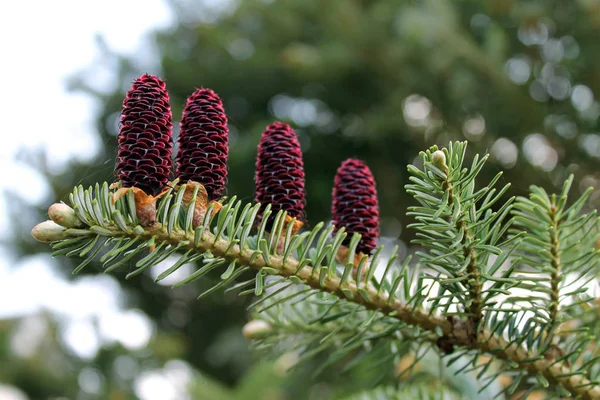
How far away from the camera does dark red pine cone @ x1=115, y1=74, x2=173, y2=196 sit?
0.28 meters

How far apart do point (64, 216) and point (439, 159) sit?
191mm

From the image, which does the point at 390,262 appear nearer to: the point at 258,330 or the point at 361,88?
the point at 258,330

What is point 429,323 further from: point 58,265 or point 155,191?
point 58,265

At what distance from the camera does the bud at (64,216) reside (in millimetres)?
268

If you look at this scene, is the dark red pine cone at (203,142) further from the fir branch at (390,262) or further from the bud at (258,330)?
the bud at (258,330)

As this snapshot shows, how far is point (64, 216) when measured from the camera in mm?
270

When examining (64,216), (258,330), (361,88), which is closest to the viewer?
(64,216)

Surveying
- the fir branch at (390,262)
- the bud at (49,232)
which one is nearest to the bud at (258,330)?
the fir branch at (390,262)

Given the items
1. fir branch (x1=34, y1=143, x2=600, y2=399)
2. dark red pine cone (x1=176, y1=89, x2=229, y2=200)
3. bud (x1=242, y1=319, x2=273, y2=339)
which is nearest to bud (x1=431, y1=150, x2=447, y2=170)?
fir branch (x1=34, y1=143, x2=600, y2=399)

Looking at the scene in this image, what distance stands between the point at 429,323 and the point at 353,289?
0.06 metres

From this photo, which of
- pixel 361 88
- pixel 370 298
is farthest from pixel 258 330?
pixel 361 88

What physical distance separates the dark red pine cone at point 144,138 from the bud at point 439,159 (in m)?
0.14

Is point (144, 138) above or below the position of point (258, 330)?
above

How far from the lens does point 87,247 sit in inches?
11.0
